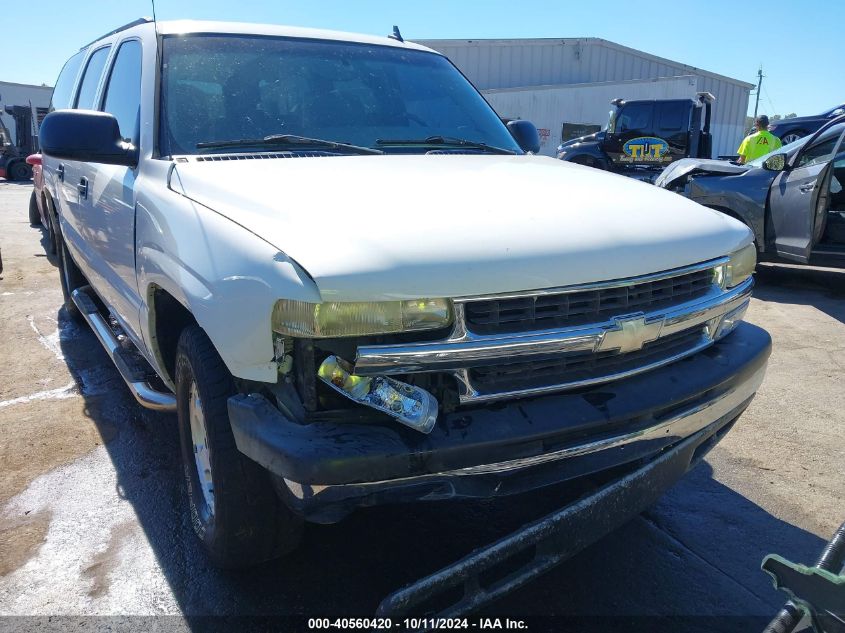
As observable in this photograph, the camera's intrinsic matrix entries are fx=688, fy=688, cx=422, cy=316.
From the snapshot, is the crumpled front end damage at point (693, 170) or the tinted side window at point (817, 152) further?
the crumpled front end damage at point (693, 170)

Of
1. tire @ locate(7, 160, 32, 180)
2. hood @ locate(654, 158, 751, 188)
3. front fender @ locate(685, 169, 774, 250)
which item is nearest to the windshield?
front fender @ locate(685, 169, 774, 250)

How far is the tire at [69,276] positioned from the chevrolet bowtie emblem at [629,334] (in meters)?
4.38

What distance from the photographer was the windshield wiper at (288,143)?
2803mm

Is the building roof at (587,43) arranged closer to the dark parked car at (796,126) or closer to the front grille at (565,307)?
the dark parked car at (796,126)

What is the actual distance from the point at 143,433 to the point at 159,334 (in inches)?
46.5

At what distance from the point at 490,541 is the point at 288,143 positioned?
1.84 m

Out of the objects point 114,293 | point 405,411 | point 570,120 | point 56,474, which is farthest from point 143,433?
point 570,120

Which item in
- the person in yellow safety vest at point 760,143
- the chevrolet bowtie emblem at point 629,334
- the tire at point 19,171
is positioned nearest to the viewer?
the chevrolet bowtie emblem at point 629,334

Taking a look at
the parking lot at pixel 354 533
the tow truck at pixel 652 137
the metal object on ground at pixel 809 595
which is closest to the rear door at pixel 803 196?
the parking lot at pixel 354 533

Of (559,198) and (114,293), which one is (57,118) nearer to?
(114,293)

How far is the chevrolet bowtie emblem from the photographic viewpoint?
2064mm

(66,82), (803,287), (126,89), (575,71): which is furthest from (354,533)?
(575,71)

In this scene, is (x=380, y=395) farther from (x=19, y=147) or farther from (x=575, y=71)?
(x=575, y=71)

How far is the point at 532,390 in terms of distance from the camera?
199cm
